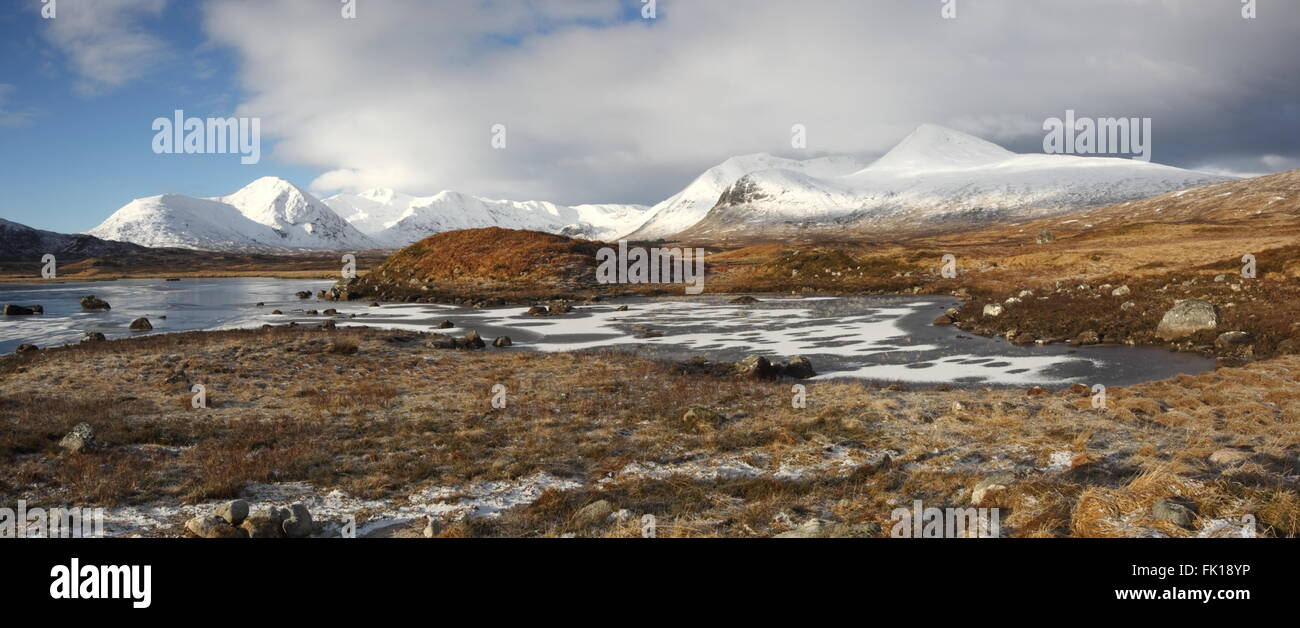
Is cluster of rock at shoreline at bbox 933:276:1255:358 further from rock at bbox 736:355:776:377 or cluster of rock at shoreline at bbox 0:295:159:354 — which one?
cluster of rock at shoreline at bbox 0:295:159:354

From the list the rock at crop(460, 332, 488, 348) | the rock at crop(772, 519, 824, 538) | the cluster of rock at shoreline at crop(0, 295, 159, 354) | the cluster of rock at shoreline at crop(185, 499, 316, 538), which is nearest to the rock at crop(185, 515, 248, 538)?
the cluster of rock at shoreline at crop(185, 499, 316, 538)

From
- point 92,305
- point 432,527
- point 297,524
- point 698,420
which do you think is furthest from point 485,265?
point 432,527

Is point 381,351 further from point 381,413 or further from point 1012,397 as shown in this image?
point 1012,397

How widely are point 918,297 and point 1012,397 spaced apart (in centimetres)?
4114

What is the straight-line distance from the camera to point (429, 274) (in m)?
79.9

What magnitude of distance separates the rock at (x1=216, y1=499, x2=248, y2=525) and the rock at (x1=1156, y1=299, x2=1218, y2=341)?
34.2m

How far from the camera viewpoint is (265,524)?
8.39m

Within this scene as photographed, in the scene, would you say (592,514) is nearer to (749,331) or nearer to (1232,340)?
(749,331)

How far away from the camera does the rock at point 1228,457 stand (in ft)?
35.5

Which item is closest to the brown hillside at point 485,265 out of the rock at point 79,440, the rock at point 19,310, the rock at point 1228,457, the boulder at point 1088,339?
the rock at point 19,310

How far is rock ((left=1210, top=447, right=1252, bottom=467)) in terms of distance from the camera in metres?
10.8

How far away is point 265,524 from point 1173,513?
41.0 feet

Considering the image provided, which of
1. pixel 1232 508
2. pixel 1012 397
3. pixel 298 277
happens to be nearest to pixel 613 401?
pixel 1012 397
